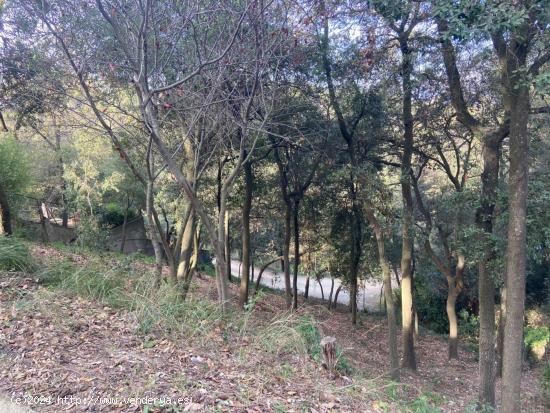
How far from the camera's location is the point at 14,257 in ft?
22.6

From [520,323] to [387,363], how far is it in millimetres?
7062

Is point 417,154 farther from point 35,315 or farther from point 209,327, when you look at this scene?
point 35,315

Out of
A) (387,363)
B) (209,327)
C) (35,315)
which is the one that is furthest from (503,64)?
(387,363)

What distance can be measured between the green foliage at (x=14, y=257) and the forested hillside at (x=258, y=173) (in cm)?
3

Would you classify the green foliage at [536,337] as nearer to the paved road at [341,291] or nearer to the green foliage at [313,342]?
the paved road at [341,291]

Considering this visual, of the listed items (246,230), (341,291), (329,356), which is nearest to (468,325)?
(341,291)

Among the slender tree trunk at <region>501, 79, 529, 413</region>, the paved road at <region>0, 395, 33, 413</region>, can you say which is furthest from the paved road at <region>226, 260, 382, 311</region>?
the paved road at <region>0, 395, 33, 413</region>

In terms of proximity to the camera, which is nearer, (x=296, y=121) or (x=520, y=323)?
(x=520, y=323)

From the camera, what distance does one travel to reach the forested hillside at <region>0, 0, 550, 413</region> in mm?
4320

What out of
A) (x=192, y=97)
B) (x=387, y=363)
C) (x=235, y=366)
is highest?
(x=192, y=97)

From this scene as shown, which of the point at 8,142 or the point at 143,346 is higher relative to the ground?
the point at 8,142

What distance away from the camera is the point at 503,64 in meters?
6.77

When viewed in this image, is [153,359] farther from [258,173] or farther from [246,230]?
[258,173]

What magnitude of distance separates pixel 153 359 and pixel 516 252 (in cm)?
480
